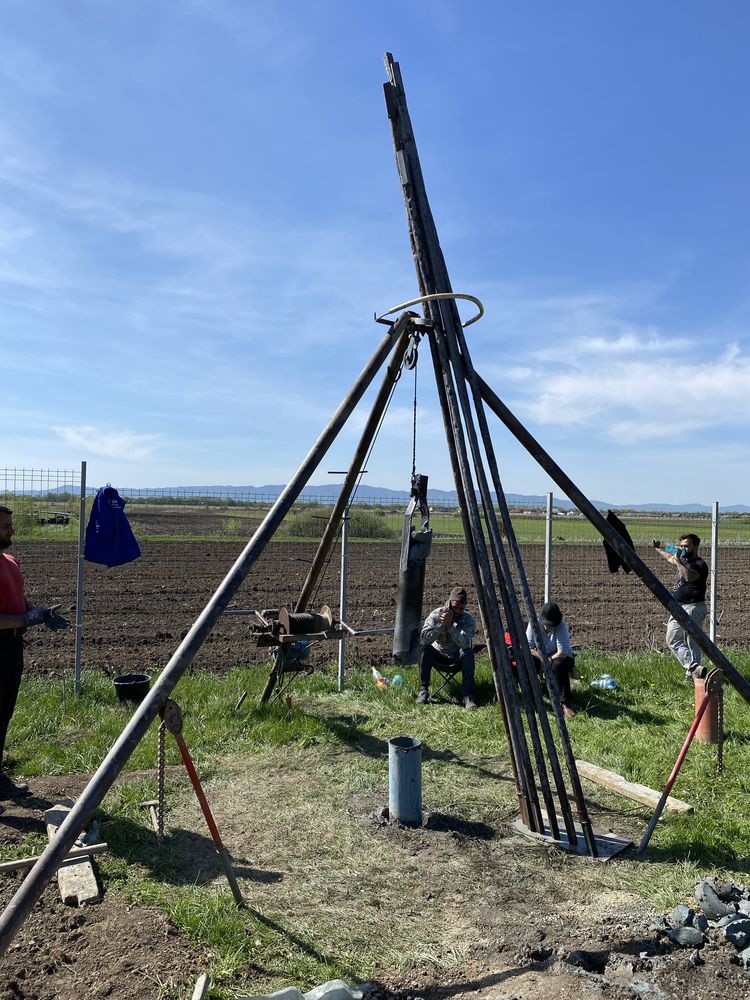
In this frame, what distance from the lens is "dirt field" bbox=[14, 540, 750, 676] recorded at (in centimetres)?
1027

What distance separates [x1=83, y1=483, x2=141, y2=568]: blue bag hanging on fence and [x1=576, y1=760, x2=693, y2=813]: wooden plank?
4952 mm

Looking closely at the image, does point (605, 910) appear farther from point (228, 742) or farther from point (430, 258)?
point (430, 258)

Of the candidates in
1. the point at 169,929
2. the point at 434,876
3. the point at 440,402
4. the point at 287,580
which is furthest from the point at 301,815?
the point at 287,580

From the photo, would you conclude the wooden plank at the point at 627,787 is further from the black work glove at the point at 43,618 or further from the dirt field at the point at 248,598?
the dirt field at the point at 248,598

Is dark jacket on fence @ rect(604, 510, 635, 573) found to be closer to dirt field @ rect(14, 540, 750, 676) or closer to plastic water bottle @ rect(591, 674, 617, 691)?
plastic water bottle @ rect(591, 674, 617, 691)

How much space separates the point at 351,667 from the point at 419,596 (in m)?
4.73

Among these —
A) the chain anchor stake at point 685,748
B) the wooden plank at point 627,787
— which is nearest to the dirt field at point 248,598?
the wooden plank at point 627,787

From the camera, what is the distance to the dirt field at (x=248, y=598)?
1027 centimetres

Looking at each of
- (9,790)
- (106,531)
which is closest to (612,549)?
(9,790)

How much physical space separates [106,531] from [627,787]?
5.64m

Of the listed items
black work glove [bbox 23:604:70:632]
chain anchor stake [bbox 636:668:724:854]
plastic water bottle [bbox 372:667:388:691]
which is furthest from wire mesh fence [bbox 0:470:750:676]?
chain anchor stake [bbox 636:668:724:854]

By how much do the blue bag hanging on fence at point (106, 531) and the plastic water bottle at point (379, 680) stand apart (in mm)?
3076

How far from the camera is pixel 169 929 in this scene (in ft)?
11.3

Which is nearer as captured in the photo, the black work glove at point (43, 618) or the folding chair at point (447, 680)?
the black work glove at point (43, 618)
